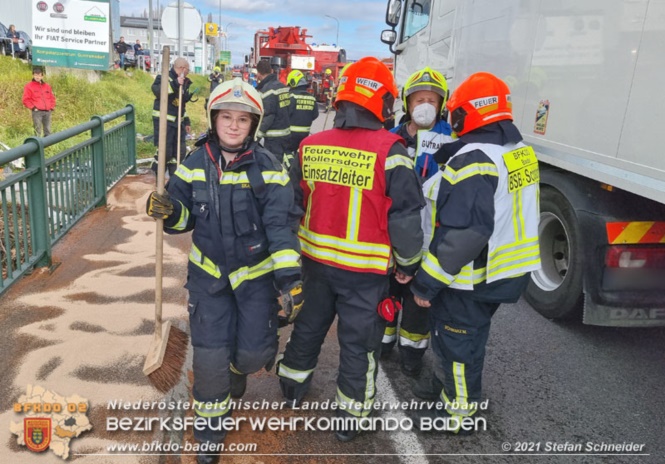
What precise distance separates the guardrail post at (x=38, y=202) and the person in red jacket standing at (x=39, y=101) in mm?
7588

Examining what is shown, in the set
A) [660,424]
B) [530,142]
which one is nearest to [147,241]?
[530,142]

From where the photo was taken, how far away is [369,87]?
8.73ft

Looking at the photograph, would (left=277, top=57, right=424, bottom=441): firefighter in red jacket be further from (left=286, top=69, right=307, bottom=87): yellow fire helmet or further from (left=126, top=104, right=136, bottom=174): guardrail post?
(left=126, top=104, right=136, bottom=174): guardrail post

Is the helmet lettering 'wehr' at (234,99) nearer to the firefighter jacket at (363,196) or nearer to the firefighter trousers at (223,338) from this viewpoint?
the firefighter jacket at (363,196)

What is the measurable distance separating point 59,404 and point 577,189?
3637 mm

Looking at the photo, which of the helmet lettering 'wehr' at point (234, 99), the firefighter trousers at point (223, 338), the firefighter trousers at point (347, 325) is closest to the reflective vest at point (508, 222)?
the firefighter trousers at point (347, 325)

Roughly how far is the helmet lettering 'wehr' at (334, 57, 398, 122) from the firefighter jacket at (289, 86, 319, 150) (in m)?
5.18

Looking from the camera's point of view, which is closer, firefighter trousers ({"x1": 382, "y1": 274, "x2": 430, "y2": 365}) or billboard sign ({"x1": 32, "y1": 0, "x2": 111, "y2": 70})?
firefighter trousers ({"x1": 382, "y1": 274, "x2": 430, "y2": 365})

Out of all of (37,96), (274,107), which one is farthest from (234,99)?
(37,96)

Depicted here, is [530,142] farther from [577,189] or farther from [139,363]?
[139,363]

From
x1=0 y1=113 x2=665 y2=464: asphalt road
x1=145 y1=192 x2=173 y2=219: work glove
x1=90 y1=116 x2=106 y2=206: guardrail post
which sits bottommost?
x1=0 y1=113 x2=665 y2=464: asphalt road

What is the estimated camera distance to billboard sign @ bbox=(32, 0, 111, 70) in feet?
46.8

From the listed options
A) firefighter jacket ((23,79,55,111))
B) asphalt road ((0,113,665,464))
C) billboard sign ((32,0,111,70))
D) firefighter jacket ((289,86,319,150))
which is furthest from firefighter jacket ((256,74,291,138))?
billboard sign ((32,0,111,70))

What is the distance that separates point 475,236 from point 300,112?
18.6 feet
